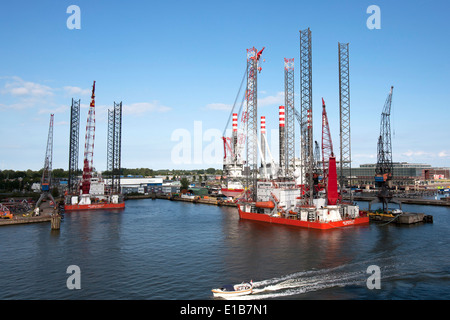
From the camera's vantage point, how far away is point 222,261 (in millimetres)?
30891

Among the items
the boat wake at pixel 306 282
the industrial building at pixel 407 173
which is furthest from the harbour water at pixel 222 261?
the industrial building at pixel 407 173

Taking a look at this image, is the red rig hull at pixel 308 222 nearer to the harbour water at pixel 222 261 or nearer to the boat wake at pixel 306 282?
the harbour water at pixel 222 261

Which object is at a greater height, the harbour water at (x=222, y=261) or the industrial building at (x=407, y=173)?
the industrial building at (x=407, y=173)

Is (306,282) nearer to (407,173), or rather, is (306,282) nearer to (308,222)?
(308,222)

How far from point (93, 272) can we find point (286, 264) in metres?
17.3

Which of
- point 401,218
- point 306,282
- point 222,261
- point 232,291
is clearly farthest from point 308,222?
point 232,291

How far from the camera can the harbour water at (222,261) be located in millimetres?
23128

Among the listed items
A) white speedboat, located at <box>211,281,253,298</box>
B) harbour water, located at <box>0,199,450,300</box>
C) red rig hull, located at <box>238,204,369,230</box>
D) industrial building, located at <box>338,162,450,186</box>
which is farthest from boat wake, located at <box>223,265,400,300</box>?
industrial building, located at <box>338,162,450,186</box>

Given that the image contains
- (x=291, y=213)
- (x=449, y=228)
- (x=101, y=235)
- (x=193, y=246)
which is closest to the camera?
(x=193, y=246)

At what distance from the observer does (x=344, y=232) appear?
44.3 metres

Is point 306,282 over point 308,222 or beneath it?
beneath

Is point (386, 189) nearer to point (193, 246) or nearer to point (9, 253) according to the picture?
point (193, 246)

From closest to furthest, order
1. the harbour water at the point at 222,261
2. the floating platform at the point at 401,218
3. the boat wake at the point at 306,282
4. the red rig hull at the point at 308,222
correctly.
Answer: the boat wake at the point at 306,282 → the harbour water at the point at 222,261 → the red rig hull at the point at 308,222 → the floating platform at the point at 401,218
